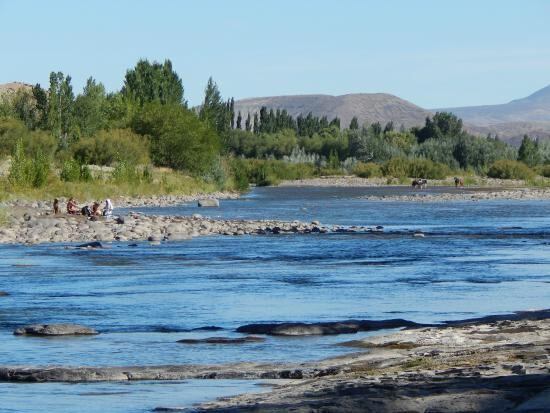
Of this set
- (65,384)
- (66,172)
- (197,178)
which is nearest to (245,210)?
(66,172)

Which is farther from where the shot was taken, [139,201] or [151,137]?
[151,137]

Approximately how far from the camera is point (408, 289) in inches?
1056

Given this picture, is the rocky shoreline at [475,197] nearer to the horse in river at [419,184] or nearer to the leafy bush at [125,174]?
the leafy bush at [125,174]

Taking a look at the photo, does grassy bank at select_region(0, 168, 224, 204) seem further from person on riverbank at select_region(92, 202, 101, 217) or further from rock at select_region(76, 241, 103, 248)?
rock at select_region(76, 241, 103, 248)

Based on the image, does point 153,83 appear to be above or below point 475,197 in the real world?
above

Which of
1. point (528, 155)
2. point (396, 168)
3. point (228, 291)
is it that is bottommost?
point (228, 291)

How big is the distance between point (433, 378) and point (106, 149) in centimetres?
7726

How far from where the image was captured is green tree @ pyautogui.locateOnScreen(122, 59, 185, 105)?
108000mm

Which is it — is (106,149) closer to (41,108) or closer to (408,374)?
(41,108)

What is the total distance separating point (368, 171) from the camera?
441 ft

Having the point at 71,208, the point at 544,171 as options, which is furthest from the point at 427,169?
the point at 71,208

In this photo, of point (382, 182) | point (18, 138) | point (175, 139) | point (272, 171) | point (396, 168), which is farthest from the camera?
point (396, 168)

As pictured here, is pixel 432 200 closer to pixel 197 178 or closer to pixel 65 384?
pixel 197 178

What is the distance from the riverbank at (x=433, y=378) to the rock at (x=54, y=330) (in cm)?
425
